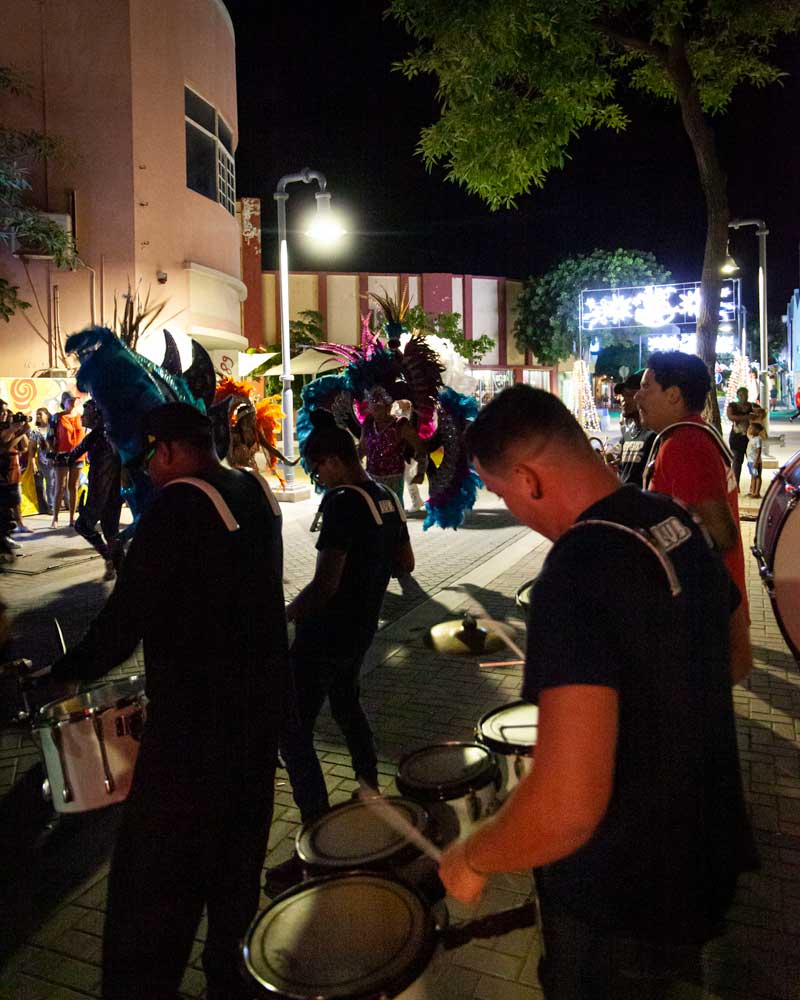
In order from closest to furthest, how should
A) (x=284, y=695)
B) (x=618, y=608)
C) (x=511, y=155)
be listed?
(x=618, y=608)
(x=284, y=695)
(x=511, y=155)

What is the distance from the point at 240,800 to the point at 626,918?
1244mm

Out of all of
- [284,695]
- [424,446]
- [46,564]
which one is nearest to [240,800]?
[284,695]

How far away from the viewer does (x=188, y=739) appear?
90.3 inches

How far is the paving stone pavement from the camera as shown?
287 cm

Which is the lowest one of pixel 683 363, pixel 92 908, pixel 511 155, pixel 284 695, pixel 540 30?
pixel 92 908

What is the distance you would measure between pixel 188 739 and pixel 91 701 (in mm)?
1172

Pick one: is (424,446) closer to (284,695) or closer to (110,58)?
(284,695)

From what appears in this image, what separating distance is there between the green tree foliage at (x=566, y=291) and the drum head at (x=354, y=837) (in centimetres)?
3992

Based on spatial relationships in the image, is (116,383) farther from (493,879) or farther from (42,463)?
(42,463)

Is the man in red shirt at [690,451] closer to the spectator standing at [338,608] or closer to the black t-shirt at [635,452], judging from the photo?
the black t-shirt at [635,452]

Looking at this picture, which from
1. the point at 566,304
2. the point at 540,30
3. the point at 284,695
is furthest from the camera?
the point at 566,304

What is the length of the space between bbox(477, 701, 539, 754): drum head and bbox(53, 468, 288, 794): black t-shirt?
2.52 feet

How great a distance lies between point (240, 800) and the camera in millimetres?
2410

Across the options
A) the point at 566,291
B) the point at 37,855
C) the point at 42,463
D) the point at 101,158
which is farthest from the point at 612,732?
the point at 566,291
